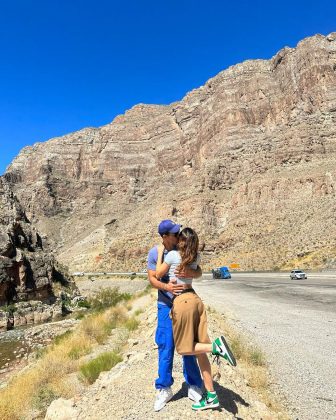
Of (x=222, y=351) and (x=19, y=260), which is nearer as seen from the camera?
(x=222, y=351)

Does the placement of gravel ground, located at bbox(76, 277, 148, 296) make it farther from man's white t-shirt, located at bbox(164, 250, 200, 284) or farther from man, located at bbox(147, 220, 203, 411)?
man's white t-shirt, located at bbox(164, 250, 200, 284)

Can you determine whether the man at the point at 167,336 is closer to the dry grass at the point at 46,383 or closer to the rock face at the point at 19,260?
the dry grass at the point at 46,383

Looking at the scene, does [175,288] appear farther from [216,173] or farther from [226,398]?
[216,173]

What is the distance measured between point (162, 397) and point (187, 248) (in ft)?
6.47

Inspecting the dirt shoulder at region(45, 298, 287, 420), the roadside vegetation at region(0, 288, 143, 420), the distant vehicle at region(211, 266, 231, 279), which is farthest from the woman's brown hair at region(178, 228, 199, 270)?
the distant vehicle at region(211, 266, 231, 279)

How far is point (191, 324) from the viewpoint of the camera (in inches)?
189

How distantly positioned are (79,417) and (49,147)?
16947 centimetres

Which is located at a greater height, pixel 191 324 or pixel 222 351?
pixel 191 324

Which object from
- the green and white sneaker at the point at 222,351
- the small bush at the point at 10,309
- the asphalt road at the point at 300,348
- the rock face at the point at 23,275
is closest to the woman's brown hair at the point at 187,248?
the green and white sneaker at the point at 222,351

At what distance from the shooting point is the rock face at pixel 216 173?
68188 mm

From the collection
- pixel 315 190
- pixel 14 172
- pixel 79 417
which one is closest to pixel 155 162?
pixel 14 172

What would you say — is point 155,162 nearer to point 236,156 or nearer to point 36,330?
→ point 236,156

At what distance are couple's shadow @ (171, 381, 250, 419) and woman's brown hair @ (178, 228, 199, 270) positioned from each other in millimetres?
1892

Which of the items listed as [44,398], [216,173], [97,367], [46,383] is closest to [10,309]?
[46,383]
